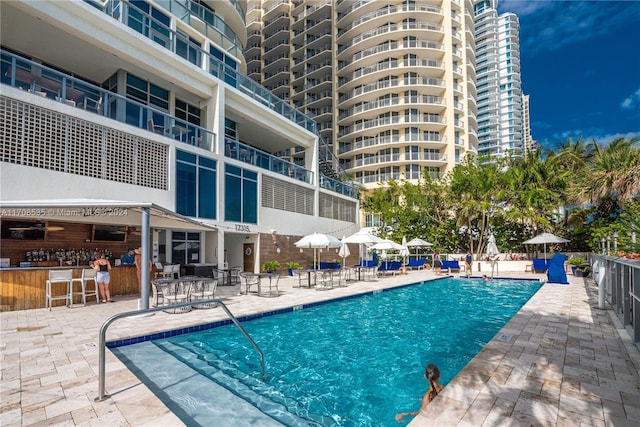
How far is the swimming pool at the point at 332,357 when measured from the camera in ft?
14.6

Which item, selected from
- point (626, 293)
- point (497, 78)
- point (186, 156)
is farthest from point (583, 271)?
point (497, 78)

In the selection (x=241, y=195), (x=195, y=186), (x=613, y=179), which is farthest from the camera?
(x=613, y=179)

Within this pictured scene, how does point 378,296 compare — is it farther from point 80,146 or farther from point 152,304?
point 80,146

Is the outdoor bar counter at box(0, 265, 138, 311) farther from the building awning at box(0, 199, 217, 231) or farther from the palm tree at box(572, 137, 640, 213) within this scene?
the palm tree at box(572, 137, 640, 213)

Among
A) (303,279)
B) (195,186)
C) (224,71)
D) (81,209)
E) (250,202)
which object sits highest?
(224,71)

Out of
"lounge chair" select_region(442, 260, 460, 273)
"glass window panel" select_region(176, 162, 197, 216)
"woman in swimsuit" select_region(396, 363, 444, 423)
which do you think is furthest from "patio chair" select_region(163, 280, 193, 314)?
"lounge chair" select_region(442, 260, 460, 273)

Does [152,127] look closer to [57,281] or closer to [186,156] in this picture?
[186,156]

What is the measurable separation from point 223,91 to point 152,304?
10490 millimetres

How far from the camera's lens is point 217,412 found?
13.5 feet

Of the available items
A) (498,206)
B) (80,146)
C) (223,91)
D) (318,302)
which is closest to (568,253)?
(498,206)

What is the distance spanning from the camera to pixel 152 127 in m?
13.1

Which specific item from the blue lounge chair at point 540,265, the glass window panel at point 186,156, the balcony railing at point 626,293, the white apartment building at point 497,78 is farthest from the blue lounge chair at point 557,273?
the white apartment building at point 497,78

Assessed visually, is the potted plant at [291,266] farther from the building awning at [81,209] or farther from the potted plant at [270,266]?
the building awning at [81,209]

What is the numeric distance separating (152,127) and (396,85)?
3380cm
